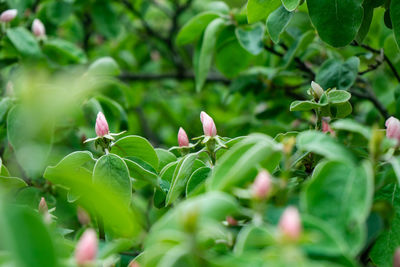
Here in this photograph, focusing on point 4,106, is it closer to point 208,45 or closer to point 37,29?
point 37,29

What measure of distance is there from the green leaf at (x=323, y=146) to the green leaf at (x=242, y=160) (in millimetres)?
40

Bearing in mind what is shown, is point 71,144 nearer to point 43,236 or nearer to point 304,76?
point 304,76

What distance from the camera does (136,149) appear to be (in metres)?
1.05

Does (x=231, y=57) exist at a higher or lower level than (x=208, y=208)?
lower

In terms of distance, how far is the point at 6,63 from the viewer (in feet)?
6.08

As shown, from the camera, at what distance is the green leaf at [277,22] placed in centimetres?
117

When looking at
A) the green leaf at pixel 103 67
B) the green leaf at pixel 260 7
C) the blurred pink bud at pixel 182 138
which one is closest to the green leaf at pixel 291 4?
the green leaf at pixel 260 7

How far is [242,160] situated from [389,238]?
0.36 metres

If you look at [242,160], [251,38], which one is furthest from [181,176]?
[251,38]

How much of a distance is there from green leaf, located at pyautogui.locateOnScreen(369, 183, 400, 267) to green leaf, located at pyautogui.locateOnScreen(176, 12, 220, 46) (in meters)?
0.88

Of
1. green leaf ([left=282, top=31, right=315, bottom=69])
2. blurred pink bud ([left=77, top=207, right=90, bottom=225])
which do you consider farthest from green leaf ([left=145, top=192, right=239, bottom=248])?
green leaf ([left=282, top=31, right=315, bottom=69])

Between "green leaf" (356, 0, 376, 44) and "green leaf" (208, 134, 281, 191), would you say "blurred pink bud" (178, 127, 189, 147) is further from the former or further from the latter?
"green leaf" (356, 0, 376, 44)

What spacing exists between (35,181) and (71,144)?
329 millimetres

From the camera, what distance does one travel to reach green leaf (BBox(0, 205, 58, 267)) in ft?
1.74
